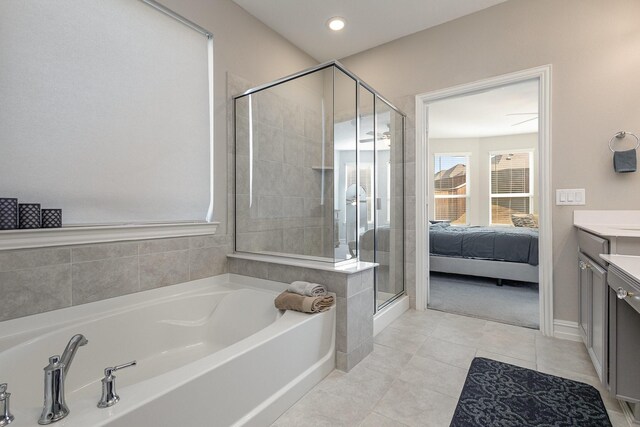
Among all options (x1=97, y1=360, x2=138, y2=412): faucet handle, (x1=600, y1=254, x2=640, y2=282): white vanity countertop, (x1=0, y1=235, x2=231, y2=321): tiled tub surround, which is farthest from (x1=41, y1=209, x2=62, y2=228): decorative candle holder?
(x1=600, y1=254, x2=640, y2=282): white vanity countertop

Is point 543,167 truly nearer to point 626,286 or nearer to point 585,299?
point 585,299

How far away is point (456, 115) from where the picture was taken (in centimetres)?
Answer: 565

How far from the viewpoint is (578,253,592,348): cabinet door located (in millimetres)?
1967

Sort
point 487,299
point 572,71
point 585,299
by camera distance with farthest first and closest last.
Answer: point 487,299, point 572,71, point 585,299

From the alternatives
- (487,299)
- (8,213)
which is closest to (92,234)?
(8,213)

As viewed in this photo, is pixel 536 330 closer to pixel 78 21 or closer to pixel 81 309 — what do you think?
pixel 81 309

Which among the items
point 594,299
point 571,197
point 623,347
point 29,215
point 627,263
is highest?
point 571,197

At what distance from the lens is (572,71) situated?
238 centimetres

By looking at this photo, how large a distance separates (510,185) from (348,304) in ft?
21.5

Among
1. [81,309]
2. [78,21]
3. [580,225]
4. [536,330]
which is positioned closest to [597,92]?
[580,225]

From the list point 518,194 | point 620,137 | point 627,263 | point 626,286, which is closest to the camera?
point 626,286

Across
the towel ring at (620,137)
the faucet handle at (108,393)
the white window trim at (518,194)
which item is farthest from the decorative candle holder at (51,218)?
the white window trim at (518,194)

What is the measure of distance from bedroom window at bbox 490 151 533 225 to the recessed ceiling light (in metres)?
5.55

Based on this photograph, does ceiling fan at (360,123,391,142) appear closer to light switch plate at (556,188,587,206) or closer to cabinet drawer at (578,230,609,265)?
light switch plate at (556,188,587,206)
